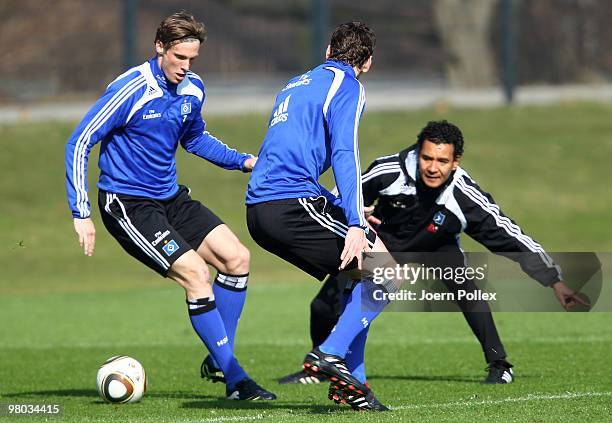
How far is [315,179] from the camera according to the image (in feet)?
22.9

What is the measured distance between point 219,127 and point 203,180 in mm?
2189

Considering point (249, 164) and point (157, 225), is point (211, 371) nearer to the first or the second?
point (157, 225)

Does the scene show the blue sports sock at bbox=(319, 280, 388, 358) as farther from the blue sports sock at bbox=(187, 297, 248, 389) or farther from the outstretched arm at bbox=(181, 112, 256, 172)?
the outstretched arm at bbox=(181, 112, 256, 172)

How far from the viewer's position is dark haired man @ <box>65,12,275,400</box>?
754cm

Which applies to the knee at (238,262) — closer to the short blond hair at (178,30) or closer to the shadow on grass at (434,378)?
the short blond hair at (178,30)

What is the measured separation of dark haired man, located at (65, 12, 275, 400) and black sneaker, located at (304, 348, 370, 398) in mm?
1139

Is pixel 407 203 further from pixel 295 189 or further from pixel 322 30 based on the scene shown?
pixel 322 30

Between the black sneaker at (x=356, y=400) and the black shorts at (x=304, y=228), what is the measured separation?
0.74 m

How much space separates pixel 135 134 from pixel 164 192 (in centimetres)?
44

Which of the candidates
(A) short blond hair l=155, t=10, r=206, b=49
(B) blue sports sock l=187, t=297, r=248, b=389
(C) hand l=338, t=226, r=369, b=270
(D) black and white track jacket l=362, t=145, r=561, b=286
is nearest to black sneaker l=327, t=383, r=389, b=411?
(C) hand l=338, t=226, r=369, b=270

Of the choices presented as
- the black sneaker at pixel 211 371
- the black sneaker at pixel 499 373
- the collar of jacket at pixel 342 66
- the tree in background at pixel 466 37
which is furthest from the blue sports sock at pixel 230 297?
the tree in background at pixel 466 37

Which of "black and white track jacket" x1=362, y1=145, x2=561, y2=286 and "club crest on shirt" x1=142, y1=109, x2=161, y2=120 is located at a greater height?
"club crest on shirt" x1=142, y1=109, x2=161, y2=120

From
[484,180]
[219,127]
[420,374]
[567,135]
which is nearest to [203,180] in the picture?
[219,127]

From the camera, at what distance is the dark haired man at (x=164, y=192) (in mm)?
7543
